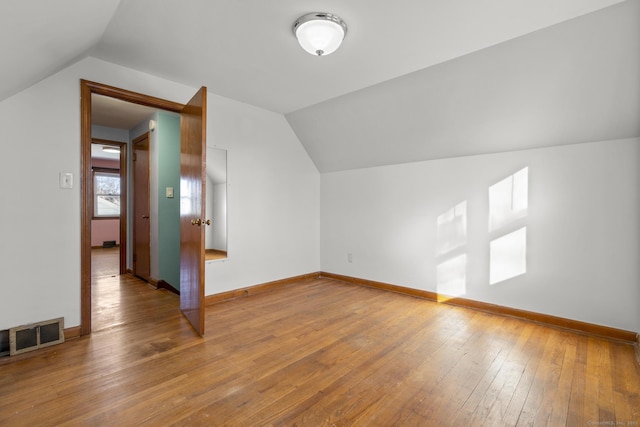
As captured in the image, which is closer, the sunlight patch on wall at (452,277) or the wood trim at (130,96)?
the wood trim at (130,96)

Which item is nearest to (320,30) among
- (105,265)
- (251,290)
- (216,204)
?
(216,204)

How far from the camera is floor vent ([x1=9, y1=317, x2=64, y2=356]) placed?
2.11 m

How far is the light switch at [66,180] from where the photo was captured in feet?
7.73

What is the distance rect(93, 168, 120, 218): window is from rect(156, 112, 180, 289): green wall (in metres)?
5.52

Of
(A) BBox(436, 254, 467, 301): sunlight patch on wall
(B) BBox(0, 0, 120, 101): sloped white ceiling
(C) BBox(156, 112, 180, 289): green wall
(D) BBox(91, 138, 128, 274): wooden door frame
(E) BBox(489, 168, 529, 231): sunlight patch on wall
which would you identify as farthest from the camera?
(D) BBox(91, 138, 128, 274): wooden door frame

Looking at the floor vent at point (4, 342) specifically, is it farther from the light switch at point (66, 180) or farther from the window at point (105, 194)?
the window at point (105, 194)

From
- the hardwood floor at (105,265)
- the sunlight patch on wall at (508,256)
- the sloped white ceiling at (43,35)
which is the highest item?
the sloped white ceiling at (43,35)

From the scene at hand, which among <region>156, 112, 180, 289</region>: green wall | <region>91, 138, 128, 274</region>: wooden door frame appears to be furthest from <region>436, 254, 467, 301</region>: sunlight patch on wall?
<region>91, 138, 128, 274</region>: wooden door frame

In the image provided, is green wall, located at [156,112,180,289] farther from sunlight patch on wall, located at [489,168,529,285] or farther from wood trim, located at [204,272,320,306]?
sunlight patch on wall, located at [489,168,529,285]

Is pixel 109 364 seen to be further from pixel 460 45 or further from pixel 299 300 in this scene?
pixel 460 45

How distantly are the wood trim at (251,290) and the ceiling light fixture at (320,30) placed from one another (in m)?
2.74

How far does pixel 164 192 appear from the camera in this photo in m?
3.92

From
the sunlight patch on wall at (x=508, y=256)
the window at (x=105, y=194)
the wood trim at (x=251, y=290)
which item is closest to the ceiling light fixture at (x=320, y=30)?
the sunlight patch on wall at (x=508, y=256)

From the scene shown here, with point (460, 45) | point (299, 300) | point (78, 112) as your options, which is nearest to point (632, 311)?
point (460, 45)
